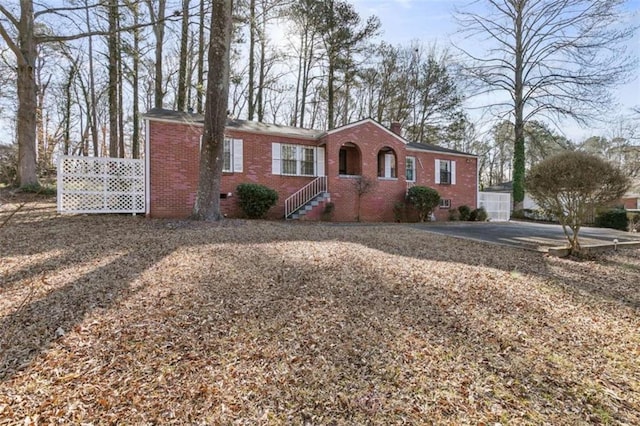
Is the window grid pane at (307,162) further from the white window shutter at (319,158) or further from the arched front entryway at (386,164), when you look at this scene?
the arched front entryway at (386,164)

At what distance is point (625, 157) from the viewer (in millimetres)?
21391

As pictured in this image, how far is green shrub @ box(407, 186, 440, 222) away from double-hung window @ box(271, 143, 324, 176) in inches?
162

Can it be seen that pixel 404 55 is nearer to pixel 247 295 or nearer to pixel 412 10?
pixel 412 10

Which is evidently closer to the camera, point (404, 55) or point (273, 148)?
point (273, 148)

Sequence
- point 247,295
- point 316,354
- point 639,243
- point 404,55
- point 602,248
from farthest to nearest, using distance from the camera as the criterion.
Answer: point 404,55 → point 639,243 → point 602,248 → point 247,295 → point 316,354

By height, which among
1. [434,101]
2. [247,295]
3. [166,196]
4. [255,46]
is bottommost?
[247,295]

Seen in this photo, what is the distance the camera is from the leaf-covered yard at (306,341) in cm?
205

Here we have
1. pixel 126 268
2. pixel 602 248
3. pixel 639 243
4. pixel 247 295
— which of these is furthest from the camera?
pixel 639 243

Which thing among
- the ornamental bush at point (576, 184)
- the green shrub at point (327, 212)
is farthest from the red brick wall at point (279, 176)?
the ornamental bush at point (576, 184)

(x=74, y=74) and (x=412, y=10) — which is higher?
(x=74, y=74)

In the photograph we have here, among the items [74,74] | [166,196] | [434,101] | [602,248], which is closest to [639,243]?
[602,248]

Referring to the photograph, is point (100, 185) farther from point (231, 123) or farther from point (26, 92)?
point (26, 92)

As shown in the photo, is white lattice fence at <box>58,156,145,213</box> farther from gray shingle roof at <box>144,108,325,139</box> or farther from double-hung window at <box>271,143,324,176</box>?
double-hung window at <box>271,143,324,176</box>

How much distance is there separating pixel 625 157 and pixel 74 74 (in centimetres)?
3637
